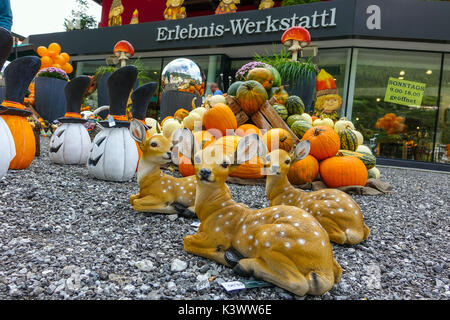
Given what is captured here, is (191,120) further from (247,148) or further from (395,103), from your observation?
(395,103)

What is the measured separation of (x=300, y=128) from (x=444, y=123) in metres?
7.93

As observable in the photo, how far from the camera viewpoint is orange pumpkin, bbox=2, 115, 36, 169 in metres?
3.42

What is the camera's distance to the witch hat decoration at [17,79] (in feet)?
10.7

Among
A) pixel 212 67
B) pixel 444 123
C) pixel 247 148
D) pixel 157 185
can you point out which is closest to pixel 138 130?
pixel 157 185

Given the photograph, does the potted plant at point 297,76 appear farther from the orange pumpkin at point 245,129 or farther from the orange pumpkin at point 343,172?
the orange pumpkin at point 343,172

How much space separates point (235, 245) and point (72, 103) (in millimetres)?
3586

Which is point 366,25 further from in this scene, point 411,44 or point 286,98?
point 286,98

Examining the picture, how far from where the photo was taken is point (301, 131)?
4633mm

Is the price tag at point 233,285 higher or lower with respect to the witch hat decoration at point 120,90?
lower

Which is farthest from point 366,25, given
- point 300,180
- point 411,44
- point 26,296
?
point 26,296

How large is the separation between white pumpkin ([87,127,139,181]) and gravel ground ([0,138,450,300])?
1.07ft

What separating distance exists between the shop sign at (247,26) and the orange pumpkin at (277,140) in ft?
23.4

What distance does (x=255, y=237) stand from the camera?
1619 mm

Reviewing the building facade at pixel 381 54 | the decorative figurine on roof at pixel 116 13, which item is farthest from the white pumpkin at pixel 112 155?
the decorative figurine on roof at pixel 116 13
